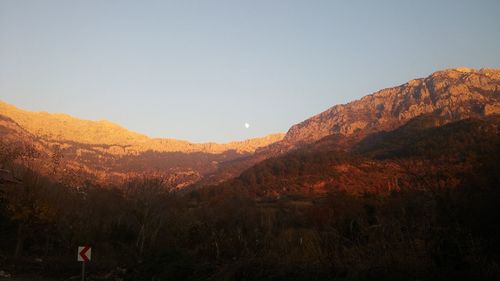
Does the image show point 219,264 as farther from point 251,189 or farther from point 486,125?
point 486,125

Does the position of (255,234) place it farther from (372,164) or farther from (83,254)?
(372,164)

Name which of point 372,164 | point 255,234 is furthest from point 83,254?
point 372,164

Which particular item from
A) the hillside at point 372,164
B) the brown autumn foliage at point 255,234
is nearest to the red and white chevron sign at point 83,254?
the brown autumn foliage at point 255,234

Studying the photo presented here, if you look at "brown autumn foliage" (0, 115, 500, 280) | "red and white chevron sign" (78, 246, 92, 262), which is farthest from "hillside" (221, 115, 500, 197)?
"red and white chevron sign" (78, 246, 92, 262)

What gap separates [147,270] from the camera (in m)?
16.2

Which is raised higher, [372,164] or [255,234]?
[372,164]

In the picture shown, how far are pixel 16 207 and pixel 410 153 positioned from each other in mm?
110125

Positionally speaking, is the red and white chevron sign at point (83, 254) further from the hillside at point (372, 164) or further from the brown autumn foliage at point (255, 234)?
the hillside at point (372, 164)

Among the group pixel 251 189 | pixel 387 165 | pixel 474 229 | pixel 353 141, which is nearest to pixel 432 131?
pixel 387 165

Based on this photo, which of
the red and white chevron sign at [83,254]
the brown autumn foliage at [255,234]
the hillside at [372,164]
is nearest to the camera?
the brown autumn foliage at [255,234]

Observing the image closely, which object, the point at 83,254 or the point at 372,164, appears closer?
the point at 83,254

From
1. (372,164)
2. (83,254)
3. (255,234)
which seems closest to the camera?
(255,234)

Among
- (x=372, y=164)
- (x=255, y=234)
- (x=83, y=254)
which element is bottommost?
(x=83, y=254)

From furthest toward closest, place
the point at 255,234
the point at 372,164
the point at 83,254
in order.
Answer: the point at 372,164 → the point at 83,254 → the point at 255,234
